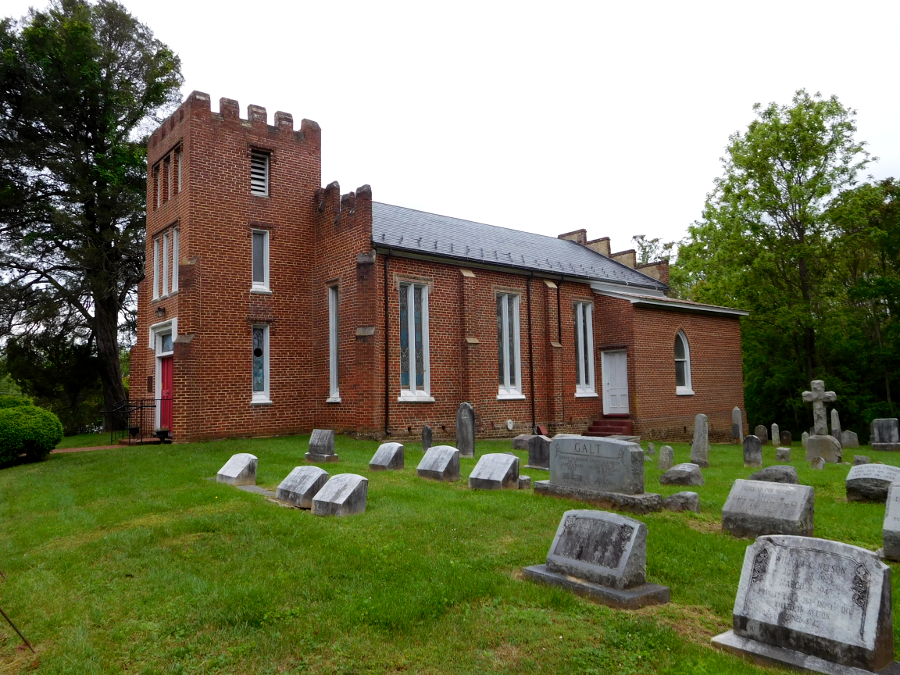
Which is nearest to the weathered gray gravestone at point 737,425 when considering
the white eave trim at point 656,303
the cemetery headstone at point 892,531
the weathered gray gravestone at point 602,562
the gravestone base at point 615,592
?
the white eave trim at point 656,303

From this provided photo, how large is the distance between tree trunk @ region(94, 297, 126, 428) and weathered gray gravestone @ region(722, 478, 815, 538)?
78.2 ft

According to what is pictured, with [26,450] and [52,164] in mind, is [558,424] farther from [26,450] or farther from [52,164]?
[52,164]

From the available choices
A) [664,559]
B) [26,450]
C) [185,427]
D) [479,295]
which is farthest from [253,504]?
[479,295]

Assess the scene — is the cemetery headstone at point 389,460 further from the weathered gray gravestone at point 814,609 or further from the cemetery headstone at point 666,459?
the weathered gray gravestone at point 814,609

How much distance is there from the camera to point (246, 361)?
60.2 feet

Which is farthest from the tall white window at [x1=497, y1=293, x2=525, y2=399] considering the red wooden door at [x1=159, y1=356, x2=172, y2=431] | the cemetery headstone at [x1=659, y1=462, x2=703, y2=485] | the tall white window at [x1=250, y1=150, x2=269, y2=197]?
the red wooden door at [x1=159, y1=356, x2=172, y2=431]

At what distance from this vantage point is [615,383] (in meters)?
22.8

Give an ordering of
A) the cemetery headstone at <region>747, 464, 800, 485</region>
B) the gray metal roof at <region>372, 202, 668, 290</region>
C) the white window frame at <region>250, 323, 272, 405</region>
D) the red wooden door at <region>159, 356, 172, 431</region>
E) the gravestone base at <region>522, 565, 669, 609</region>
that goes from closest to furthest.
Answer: the gravestone base at <region>522, 565, 669, 609</region> < the cemetery headstone at <region>747, 464, 800, 485</region> < the white window frame at <region>250, 323, 272, 405</region> < the red wooden door at <region>159, 356, 172, 431</region> < the gray metal roof at <region>372, 202, 668, 290</region>

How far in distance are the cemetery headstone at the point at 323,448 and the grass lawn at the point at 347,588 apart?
340 cm

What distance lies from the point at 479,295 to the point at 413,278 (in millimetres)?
2451

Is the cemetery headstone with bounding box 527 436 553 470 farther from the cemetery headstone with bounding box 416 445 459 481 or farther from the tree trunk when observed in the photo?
the tree trunk

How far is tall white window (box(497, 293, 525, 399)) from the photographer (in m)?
20.9

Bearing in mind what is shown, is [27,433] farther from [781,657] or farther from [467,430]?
[781,657]

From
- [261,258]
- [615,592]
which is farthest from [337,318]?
[615,592]
